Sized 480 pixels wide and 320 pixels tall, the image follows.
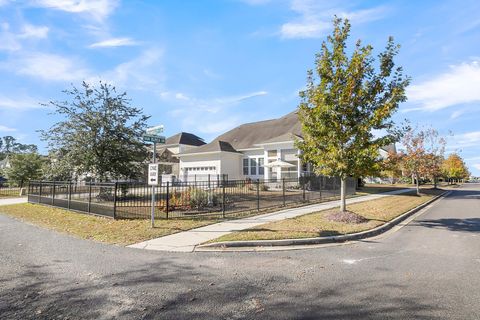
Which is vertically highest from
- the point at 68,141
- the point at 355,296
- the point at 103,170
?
the point at 68,141

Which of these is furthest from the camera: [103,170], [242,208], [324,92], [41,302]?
[103,170]

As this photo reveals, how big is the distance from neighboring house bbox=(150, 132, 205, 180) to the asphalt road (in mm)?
33293

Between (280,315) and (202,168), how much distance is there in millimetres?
28889

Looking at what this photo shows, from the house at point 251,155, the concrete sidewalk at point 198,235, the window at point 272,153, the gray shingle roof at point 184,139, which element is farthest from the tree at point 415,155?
the gray shingle roof at point 184,139

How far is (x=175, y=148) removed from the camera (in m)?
45.5

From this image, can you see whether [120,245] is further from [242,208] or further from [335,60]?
[335,60]

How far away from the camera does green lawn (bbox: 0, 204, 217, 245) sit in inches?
341

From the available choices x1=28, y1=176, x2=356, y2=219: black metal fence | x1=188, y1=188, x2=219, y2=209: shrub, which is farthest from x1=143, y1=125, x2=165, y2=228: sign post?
x1=188, y1=188, x2=219, y2=209: shrub

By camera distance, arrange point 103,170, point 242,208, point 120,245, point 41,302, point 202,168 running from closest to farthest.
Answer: point 41,302
point 120,245
point 242,208
point 103,170
point 202,168

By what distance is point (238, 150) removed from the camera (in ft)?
108

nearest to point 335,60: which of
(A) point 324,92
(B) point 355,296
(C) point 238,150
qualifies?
(A) point 324,92

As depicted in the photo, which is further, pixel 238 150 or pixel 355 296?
pixel 238 150

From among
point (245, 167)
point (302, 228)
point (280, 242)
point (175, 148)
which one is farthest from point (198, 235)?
point (175, 148)

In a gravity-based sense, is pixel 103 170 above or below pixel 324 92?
below
